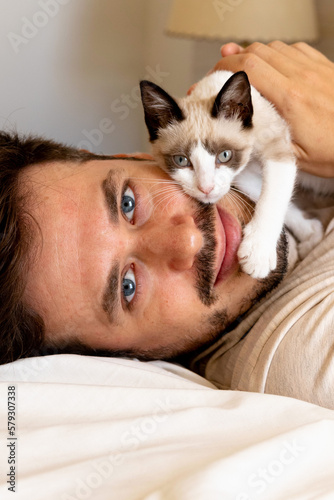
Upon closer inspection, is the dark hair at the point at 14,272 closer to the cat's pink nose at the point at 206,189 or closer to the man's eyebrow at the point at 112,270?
the man's eyebrow at the point at 112,270

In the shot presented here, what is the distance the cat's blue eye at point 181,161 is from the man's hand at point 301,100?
1.11ft

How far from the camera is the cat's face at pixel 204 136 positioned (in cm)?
112

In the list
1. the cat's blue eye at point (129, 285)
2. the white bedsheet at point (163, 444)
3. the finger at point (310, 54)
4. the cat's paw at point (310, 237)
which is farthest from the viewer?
the finger at point (310, 54)

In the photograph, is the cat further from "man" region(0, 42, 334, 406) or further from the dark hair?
the dark hair

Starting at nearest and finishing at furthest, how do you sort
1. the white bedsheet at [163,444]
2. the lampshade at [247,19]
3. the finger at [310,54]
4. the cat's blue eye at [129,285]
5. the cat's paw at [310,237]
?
1. the white bedsheet at [163,444]
2. the cat's blue eye at [129,285]
3. the cat's paw at [310,237]
4. the finger at [310,54]
5. the lampshade at [247,19]

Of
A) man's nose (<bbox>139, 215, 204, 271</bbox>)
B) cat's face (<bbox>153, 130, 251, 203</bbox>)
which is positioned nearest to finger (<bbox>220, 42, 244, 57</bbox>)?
cat's face (<bbox>153, 130, 251, 203</bbox>)

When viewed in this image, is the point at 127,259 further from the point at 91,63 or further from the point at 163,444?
the point at 91,63

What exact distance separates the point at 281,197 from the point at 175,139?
1.01ft

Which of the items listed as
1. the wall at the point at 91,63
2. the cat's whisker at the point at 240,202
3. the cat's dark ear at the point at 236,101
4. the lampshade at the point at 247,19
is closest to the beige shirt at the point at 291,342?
the cat's whisker at the point at 240,202

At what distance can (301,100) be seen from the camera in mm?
1315

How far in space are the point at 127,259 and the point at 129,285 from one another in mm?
64

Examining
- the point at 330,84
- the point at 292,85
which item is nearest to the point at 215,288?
the point at 292,85

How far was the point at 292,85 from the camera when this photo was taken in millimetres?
1324

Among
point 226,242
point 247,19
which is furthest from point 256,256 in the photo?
point 247,19
